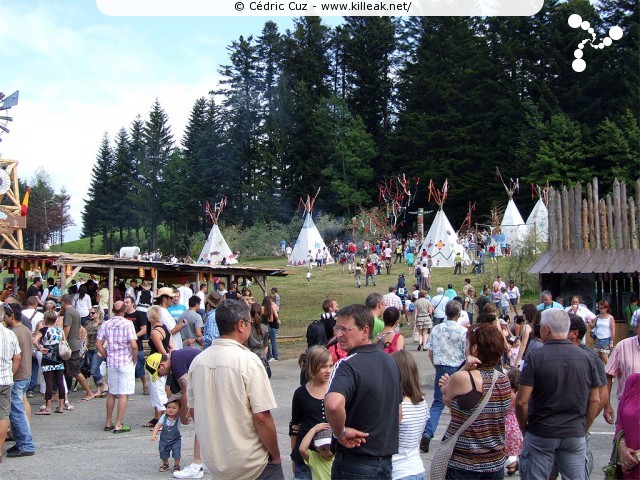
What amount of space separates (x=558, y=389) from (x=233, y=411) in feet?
7.01

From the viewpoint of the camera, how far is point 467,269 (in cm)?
3528

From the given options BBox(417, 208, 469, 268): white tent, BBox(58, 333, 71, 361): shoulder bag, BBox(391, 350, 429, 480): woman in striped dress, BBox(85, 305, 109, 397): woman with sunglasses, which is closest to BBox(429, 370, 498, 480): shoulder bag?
BBox(391, 350, 429, 480): woman in striped dress

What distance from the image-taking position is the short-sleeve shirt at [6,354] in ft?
24.8

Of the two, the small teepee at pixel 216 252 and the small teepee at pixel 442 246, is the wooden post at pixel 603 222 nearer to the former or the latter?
the small teepee at pixel 442 246

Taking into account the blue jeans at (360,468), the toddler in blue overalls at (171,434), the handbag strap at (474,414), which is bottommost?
the toddler in blue overalls at (171,434)

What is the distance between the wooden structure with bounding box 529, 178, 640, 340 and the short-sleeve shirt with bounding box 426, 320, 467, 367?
8455 millimetres

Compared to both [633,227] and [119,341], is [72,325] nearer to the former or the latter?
[119,341]

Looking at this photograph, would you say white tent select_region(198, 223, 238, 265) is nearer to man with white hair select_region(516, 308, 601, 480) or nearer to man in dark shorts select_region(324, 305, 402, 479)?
man with white hair select_region(516, 308, 601, 480)

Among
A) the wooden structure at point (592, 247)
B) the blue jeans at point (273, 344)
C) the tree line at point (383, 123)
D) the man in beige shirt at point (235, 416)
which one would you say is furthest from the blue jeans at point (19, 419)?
the tree line at point (383, 123)

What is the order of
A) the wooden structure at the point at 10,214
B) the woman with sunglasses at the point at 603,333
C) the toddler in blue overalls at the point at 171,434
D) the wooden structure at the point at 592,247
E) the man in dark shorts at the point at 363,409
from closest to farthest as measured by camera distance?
1. the man in dark shorts at the point at 363,409
2. the toddler in blue overalls at the point at 171,434
3. the woman with sunglasses at the point at 603,333
4. the wooden structure at the point at 592,247
5. the wooden structure at the point at 10,214

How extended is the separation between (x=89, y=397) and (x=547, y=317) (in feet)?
27.7

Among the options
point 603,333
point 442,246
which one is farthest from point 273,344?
point 442,246

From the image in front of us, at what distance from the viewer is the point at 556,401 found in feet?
16.1

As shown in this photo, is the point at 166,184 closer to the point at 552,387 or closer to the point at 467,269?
the point at 467,269
